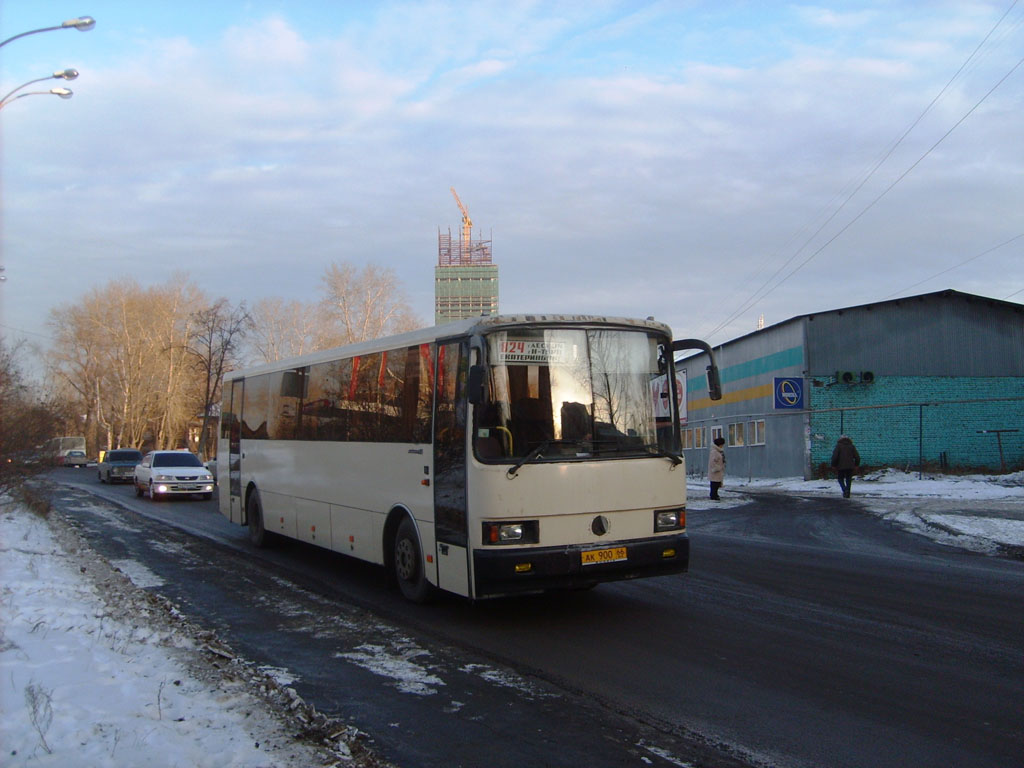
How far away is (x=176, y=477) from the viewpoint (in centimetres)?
2714

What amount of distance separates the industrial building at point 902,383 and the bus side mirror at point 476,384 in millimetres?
27615

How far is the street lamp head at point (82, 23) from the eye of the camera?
53.5 feet

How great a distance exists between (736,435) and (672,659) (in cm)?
3613

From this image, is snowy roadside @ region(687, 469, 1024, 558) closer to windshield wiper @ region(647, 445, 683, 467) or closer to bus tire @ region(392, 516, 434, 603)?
windshield wiper @ region(647, 445, 683, 467)

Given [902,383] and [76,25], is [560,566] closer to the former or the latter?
[76,25]

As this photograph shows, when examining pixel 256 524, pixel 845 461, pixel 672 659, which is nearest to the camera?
pixel 672 659

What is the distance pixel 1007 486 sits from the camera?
79.0 ft

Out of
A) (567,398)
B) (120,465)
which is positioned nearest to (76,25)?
(567,398)

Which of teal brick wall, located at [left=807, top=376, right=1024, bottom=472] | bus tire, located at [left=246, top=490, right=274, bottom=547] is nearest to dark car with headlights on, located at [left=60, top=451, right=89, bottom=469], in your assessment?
teal brick wall, located at [left=807, top=376, right=1024, bottom=472]

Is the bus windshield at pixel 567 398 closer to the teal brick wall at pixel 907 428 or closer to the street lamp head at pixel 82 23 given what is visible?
the street lamp head at pixel 82 23

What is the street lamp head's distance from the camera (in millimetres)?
16297

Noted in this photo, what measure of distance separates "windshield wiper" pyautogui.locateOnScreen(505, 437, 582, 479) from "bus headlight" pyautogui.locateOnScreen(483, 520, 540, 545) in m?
0.43

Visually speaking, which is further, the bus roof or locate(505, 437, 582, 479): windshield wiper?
the bus roof

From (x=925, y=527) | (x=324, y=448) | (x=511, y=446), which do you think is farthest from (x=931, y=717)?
(x=925, y=527)
